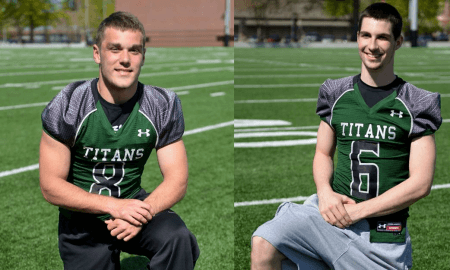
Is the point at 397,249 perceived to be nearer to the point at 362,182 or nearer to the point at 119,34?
the point at 362,182

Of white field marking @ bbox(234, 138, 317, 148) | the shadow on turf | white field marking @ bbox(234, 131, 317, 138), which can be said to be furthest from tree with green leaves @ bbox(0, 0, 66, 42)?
the shadow on turf

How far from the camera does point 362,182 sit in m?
2.60

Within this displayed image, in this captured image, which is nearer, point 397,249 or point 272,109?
point 397,249

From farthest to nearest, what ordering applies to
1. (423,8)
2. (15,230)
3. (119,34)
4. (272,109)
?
(423,8) → (272,109) → (15,230) → (119,34)

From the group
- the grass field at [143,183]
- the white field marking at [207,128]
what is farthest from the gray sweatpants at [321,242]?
the white field marking at [207,128]

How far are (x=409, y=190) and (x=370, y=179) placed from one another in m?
0.18

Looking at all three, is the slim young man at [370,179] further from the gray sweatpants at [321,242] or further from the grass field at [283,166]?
the grass field at [283,166]

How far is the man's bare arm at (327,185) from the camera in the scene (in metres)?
2.49

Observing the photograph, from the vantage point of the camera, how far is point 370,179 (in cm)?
259

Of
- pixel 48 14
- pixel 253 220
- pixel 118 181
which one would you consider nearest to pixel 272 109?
pixel 253 220

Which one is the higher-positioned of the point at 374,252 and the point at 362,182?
the point at 362,182

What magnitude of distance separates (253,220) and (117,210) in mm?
1997

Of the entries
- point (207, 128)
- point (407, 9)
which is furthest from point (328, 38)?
point (207, 128)

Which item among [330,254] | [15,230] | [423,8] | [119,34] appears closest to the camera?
[330,254]
